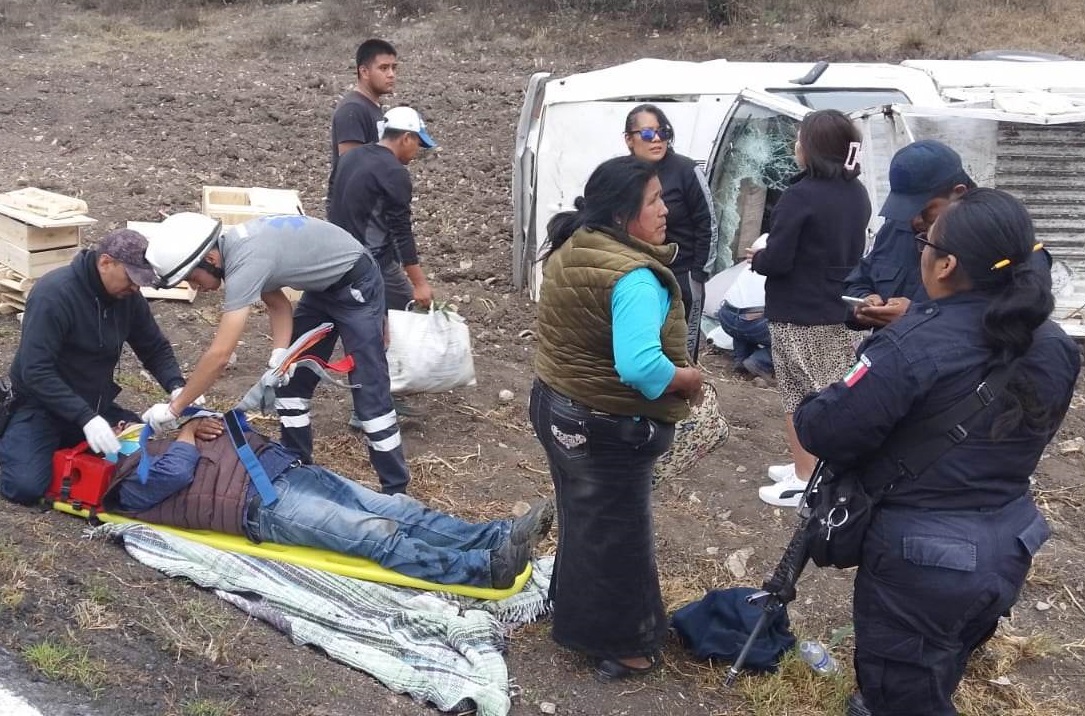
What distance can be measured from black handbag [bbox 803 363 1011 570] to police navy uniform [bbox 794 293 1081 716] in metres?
0.02

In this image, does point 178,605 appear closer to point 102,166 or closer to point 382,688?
point 382,688

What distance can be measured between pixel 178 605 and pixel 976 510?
2.54 m

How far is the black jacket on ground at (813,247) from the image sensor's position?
15.7 feet

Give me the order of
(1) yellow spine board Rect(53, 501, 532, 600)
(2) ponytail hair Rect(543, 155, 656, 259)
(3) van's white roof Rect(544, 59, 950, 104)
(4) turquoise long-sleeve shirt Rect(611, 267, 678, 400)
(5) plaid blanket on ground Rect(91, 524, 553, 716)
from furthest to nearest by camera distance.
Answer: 1. (3) van's white roof Rect(544, 59, 950, 104)
2. (1) yellow spine board Rect(53, 501, 532, 600)
3. (5) plaid blanket on ground Rect(91, 524, 553, 716)
4. (2) ponytail hair Rect(543, 155, 656, 259)
5. (4) turquoise long-sleeve shirt Rect(611, 267, 678, 400)

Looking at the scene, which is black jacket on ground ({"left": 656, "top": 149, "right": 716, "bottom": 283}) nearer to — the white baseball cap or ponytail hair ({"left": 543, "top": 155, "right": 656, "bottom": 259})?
the white baseball cap

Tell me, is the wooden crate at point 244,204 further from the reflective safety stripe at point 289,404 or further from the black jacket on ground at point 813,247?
the black jacket on ground at point 813,247

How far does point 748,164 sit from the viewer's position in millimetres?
7684

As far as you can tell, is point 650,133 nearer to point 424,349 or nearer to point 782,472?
point 424,349

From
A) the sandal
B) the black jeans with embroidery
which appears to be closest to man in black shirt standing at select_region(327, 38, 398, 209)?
the black jeans with embroidery

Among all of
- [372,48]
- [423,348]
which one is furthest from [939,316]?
[372,48]

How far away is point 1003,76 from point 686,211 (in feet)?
13.6

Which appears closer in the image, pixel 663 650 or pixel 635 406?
pixel 635 406

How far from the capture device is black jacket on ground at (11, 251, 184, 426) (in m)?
4.39

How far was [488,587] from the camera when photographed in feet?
13.8
